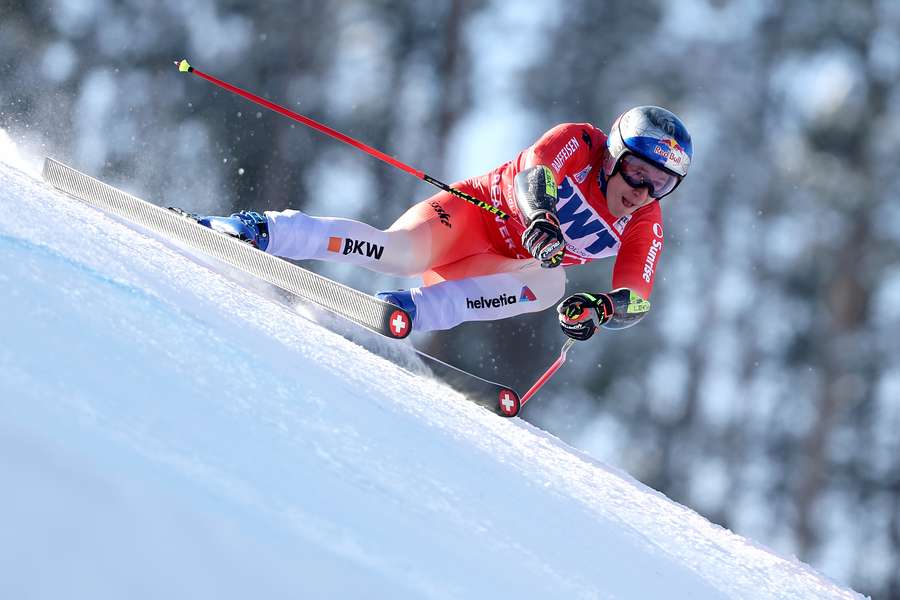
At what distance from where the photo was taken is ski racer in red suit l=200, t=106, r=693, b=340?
13.6 ft

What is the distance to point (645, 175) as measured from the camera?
4324 millimetres

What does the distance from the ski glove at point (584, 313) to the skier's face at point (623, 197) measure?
410 millimetres

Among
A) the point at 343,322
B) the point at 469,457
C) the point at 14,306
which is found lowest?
the point at 14,306

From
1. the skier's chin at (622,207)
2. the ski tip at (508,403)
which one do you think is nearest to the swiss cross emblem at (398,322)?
the ski tip at (508,403)

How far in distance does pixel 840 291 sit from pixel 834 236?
733mm

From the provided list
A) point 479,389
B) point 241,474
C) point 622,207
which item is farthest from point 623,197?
point 241,474

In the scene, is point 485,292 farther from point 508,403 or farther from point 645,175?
point 645,175

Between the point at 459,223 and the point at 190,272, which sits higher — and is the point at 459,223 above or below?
above

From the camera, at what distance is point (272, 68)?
16.4 meters

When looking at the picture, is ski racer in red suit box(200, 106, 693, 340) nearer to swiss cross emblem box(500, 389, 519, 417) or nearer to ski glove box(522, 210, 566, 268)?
ski glove box(522, 210, 566, 268)

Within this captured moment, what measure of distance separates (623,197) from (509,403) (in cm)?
97

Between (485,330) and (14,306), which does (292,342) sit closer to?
(14,306)

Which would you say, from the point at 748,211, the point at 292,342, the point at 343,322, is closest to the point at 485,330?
the point at 748,211

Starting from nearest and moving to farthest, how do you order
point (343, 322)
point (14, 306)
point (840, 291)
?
point (14, 306)
point (343, 322)
point (840, 291)
